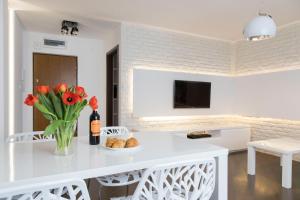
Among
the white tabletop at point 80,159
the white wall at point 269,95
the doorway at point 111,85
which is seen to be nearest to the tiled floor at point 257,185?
the white wall at point 269,95

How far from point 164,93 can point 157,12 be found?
149 centimetres

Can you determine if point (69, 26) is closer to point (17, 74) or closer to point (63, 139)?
point (17, 74)

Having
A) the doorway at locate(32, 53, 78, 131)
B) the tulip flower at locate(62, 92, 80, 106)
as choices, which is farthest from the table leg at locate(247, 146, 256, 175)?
the doorway at locate(32, 53, 78, 131)

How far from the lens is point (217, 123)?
503 centimetres

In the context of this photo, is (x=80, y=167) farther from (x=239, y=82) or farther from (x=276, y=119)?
(x=239, y=82)

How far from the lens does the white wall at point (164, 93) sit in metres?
4.04

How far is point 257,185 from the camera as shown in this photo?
2.87 meters

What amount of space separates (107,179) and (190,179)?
2.83 feet

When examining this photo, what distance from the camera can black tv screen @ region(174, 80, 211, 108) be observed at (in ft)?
14.6

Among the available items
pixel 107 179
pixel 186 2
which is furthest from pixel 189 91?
pixel 107 179

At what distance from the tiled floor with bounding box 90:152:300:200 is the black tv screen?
1354 mm

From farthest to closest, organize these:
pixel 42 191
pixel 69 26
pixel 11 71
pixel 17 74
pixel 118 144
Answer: pixel 69 26, pixel 17 74, pixel 11 71, pixel 118 144, pixel 42 191

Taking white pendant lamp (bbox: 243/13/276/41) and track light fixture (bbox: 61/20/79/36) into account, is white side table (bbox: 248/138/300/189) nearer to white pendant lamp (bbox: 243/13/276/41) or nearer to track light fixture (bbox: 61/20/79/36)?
white pendant lamp (bbox: 243/13/276/41)

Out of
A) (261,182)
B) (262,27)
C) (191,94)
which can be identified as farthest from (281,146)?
(191,94)
